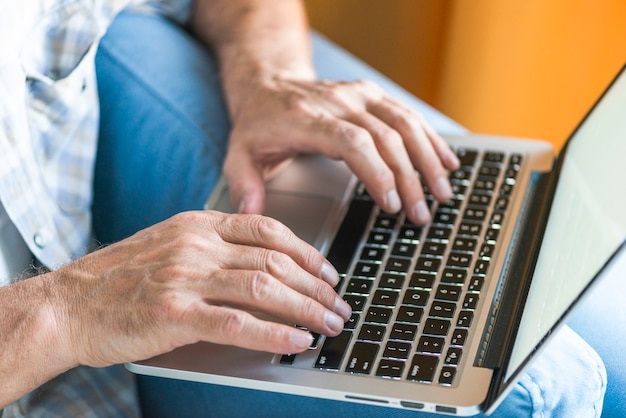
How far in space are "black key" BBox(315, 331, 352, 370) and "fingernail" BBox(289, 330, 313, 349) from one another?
0.08ft

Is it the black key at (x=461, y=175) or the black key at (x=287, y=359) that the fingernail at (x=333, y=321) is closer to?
the black key at (x=287, y=359)

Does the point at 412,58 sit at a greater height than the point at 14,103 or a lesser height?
lesser

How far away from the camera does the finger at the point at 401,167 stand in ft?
2.74

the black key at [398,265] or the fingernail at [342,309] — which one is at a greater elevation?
the fingernail at [342,309]

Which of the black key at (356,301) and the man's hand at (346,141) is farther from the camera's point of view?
the man's hand at (346,141)

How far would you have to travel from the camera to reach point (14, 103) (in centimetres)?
83

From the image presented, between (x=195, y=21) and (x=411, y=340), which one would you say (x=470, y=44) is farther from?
(x=411, y=340)

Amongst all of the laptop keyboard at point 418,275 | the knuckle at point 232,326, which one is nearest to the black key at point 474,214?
the laptop keyboard at point 418,275

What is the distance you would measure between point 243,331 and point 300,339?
0.14 ft

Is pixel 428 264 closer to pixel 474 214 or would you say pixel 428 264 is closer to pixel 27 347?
pixel 474 214

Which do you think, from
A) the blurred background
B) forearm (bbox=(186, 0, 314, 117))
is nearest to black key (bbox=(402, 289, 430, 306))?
forearm (bbox=(186, 0, 314, 117))

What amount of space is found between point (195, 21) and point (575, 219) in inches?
27.0

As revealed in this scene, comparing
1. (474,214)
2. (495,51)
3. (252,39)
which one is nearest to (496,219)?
(474,214)

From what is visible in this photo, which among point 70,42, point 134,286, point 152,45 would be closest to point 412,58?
point 152,45
